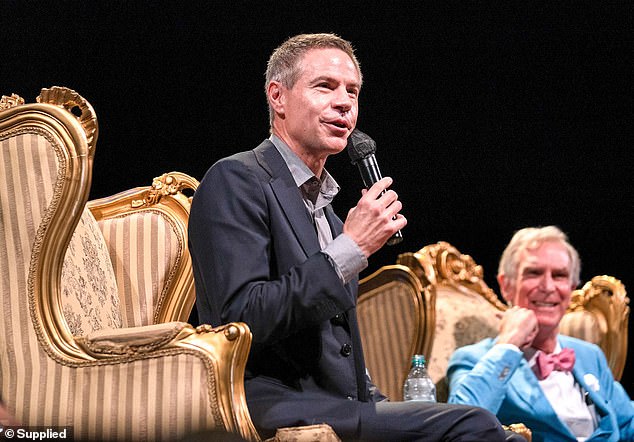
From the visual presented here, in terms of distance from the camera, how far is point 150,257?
209cm

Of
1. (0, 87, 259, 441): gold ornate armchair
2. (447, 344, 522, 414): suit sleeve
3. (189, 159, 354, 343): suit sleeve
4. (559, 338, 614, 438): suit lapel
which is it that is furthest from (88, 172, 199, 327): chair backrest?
(559, 338, 614, 438): suit lapel

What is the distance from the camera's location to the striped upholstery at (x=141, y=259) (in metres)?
2.04

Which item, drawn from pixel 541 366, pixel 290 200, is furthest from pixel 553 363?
pixel 290 200

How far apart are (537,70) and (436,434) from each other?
2.50 metres

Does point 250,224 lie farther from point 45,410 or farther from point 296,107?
point 45,410

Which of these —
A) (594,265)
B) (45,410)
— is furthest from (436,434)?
(594,265)

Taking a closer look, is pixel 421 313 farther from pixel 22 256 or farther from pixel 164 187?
pixel 22 256

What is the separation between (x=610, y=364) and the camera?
3123mm

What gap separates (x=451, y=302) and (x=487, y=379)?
1.64ft

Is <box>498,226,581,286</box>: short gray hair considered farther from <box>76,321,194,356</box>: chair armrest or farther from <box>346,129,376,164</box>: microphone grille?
<box>76,321,194,356</box>: chair armrest

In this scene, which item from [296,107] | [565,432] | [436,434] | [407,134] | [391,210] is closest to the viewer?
[436,434]

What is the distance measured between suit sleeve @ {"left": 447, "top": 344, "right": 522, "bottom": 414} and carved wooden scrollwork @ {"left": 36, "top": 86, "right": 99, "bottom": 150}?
1.09 meters

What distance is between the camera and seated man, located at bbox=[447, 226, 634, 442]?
7.61 feet

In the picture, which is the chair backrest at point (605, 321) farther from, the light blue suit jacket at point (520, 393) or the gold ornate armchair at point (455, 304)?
the light blue suit jacket at point (520, 393)
